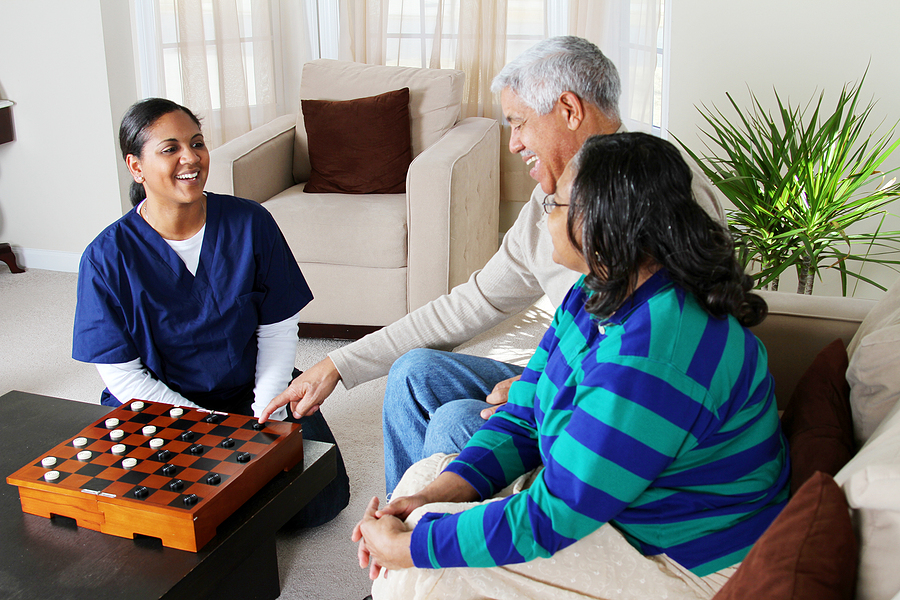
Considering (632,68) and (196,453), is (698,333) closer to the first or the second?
(196,453)

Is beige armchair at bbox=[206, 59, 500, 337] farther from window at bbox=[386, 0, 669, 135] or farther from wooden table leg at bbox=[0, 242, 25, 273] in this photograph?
wooden table leg at bbox=[0, 242, 25, 273]

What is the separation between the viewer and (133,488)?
1.11m

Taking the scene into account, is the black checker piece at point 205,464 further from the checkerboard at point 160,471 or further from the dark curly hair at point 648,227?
the dark curly hair at point 648,227

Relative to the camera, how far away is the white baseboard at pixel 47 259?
136 inches

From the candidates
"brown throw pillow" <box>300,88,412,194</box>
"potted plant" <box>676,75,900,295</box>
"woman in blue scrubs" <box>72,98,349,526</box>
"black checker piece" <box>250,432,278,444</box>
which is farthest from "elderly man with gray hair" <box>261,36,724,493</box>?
"brown throw pillow" <box>300,88,412,194</box>

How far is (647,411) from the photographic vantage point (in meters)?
0.85

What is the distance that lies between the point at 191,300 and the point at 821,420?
45.9 inches

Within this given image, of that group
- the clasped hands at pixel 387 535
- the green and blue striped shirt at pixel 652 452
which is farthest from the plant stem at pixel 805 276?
the clasped hands at pixel 387 535

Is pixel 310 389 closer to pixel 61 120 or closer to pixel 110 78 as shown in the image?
pixel 110 78

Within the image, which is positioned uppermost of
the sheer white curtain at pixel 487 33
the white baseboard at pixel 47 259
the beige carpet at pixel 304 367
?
the sheer white curtain at pixel 487 33

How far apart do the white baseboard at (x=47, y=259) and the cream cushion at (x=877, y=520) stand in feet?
11.0

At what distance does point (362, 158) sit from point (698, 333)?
2.19 m

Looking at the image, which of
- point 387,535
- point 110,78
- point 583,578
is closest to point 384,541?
point 387,535

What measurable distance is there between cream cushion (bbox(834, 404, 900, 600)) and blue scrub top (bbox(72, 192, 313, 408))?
1.22 metres
